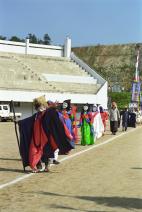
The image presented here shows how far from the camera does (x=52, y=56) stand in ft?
261

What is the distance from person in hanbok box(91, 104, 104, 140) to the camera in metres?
24.0

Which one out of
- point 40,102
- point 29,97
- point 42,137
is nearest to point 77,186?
point 42,137

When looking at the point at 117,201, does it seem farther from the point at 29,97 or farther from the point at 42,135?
the point at 29,97

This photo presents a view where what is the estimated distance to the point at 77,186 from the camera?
416 inches

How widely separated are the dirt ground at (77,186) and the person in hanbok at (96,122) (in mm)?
7748

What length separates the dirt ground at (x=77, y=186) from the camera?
867 cm

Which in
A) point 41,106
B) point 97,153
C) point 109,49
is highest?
point 109,49

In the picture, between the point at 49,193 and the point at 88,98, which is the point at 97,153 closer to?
the point at 49,193

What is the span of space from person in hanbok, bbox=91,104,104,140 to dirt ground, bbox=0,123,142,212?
7748 mm

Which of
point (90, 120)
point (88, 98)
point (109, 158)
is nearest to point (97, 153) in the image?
point (109, 158)

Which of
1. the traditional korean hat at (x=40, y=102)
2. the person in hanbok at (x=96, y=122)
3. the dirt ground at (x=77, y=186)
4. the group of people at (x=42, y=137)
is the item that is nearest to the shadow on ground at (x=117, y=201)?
the dirt ground at (x=77, y=186)

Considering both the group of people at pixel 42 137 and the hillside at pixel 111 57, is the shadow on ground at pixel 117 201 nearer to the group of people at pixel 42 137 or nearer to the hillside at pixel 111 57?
the group of people at pixel 42 137

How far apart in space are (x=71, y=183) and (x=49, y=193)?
1.24 m

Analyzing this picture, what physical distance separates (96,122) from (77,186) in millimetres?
14238
